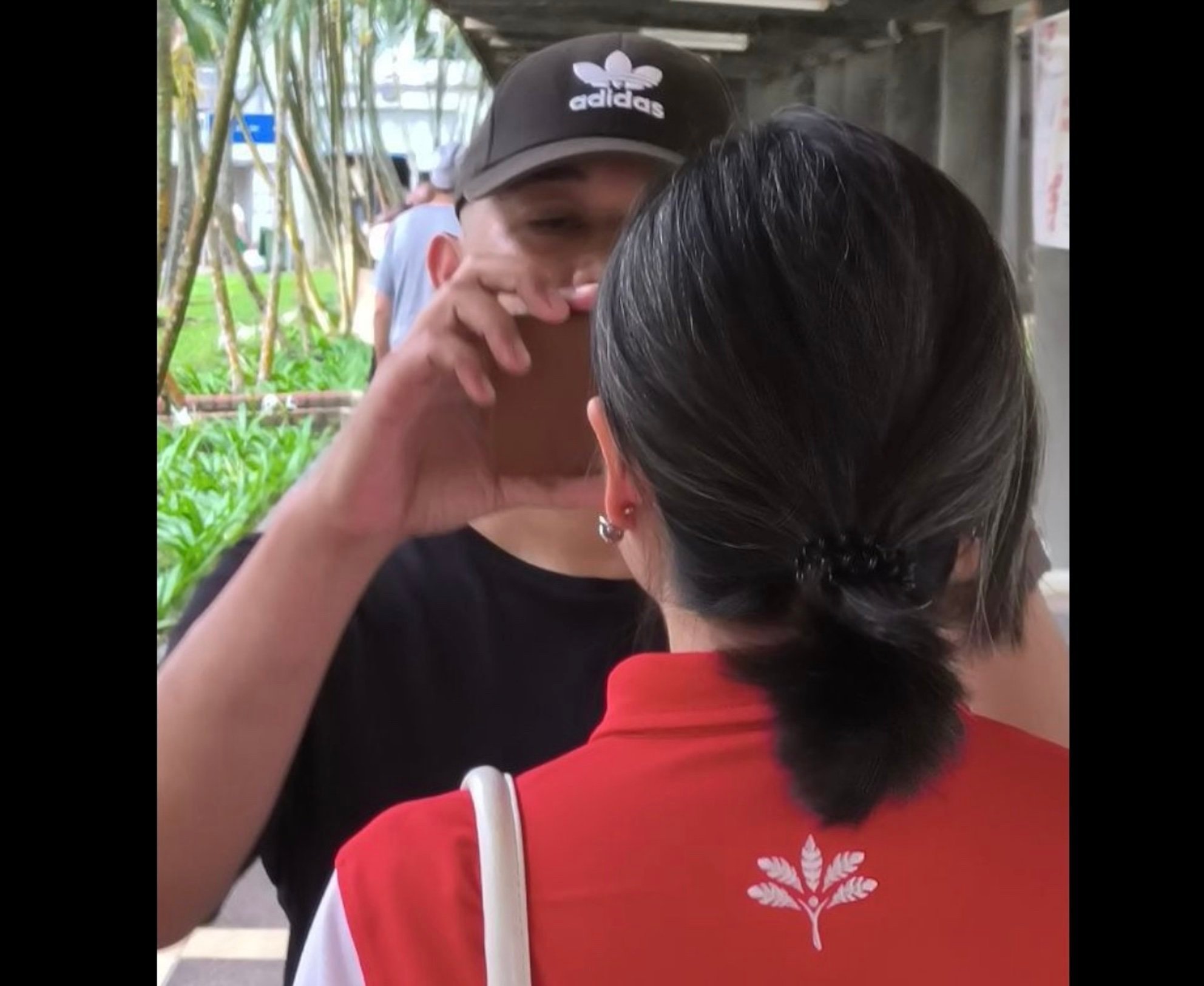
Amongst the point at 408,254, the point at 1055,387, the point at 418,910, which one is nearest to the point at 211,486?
the point at 408,254

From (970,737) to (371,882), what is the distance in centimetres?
32

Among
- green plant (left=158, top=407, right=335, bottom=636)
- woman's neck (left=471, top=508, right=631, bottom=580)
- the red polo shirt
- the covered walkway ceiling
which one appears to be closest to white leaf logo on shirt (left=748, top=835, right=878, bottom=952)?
the red polo shirt

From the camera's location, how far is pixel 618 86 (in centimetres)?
72

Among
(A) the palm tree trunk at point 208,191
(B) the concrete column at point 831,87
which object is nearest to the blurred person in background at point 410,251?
(A) the palm tree trunk at point 208,191

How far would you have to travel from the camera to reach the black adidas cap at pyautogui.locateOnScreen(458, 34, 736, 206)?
72 cm

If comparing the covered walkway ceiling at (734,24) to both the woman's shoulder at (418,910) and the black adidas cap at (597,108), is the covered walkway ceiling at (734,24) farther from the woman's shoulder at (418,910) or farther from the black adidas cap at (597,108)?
the woman's shoulder at (418,910)

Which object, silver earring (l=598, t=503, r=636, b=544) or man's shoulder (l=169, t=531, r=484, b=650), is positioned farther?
man's shoulder (l=169, t=531, r=484, b=650)

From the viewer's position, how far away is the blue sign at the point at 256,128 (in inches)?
28.8

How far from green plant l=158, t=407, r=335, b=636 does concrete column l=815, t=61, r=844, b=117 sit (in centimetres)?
39

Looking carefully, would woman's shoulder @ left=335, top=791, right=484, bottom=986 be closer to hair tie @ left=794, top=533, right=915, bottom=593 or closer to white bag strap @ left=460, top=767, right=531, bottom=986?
white bag strap @ left=460, top=767, right=531, bottom=986

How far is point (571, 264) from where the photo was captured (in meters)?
0.71

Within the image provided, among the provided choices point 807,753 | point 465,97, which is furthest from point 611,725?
point 465,97

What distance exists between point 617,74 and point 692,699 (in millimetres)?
401
